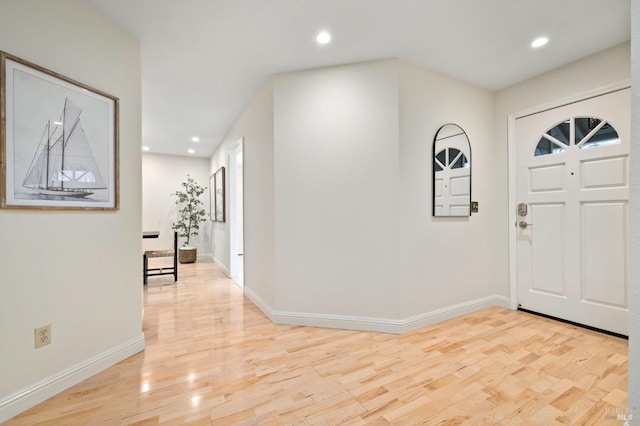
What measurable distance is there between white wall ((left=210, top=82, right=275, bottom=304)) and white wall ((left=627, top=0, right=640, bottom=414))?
2405 millimetres

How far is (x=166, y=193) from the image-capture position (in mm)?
6492

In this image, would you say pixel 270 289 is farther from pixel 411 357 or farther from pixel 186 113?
pixel 186 113

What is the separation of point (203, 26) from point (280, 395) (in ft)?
8.38

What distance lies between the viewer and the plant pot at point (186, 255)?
599 cm

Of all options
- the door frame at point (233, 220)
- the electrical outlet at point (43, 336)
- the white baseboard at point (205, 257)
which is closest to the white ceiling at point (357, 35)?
the door frame at point (233, 220)

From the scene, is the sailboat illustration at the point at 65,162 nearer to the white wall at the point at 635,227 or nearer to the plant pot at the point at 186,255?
the white wall at the point at 635,227

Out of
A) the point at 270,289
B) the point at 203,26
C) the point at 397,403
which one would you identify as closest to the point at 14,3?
the point at 203,26

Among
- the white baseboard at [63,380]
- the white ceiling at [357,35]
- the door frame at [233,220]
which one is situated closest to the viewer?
the white baseboard at [63,380]

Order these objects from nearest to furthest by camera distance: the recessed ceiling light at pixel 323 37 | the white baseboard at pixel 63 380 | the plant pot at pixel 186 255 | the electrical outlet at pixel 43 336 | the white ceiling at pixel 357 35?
the white baseboard at pixel 63 380 → the electrical outlet at pixel 43 336 → the white ceiling at pixel 357 35 → the recessed ceiling light at pixel 323 37 → the plant pot at pixel 186 255

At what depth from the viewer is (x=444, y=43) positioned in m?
2.31

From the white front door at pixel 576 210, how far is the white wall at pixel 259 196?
2.66m

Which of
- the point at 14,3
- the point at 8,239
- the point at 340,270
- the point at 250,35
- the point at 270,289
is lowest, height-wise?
the point at 270,289

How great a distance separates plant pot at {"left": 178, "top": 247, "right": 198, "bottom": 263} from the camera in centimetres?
599

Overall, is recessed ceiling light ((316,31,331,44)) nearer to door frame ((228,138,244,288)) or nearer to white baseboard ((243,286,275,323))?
white baseboard ((243,286,275,323))
